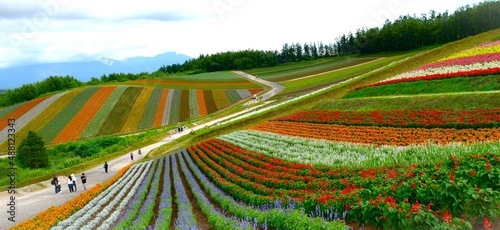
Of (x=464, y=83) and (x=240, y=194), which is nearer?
(x=240, y=194)

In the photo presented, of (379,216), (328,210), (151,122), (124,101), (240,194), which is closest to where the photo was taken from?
(379,216)

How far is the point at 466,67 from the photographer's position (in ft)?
123

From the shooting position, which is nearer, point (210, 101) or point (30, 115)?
point (30, 115)

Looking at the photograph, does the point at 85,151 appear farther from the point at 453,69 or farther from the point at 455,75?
the point at 453,69

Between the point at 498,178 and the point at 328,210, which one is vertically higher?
the point at 498,178

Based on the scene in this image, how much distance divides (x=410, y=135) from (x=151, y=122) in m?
55.0

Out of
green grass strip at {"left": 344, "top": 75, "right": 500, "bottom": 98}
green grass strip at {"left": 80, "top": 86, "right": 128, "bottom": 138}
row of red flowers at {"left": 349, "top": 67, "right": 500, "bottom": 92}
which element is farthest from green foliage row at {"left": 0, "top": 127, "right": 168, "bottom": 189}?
row of red flowers at {"left": 349, "top": 67, "right": 500, "bottom": 92}

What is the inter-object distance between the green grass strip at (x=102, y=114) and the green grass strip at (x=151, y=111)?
7606 millimetres

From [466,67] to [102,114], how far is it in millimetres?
64270

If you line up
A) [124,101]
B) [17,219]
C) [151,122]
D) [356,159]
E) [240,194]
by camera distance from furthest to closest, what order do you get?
[124,101] → [151,122] → [17,219] → [356,159] → [240,194]

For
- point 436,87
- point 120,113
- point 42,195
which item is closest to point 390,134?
point 436,87

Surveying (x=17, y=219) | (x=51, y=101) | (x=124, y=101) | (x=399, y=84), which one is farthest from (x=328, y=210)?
(x=51, y=101)

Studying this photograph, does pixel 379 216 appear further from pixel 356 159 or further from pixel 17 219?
pixel 17 219

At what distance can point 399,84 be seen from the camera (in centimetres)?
3906
